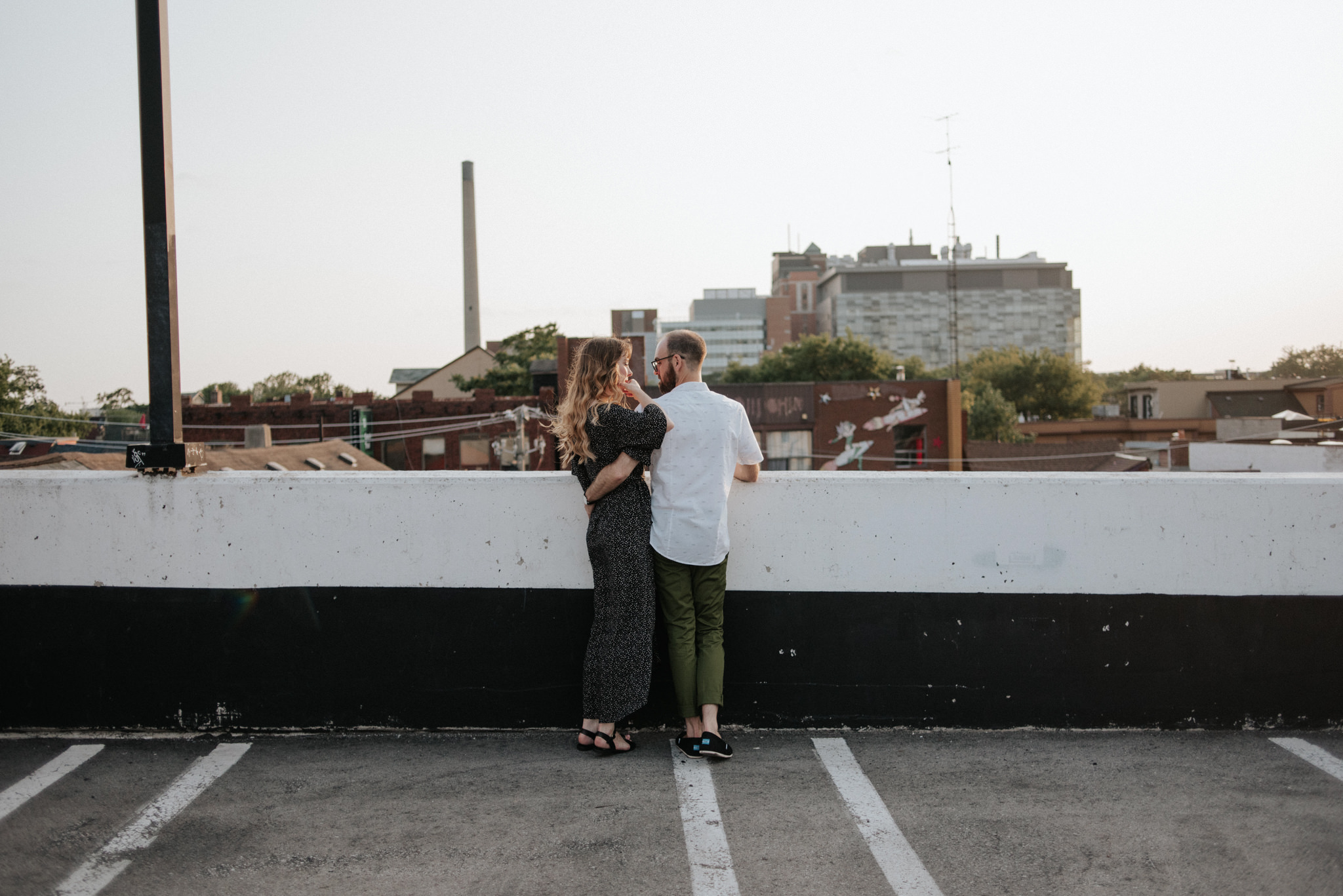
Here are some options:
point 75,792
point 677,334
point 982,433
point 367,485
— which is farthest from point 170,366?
point 982,433

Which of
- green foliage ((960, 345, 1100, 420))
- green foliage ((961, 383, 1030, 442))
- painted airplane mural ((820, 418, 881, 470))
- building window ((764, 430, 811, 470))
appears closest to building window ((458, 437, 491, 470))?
building window ((764, 430, 811, 470))

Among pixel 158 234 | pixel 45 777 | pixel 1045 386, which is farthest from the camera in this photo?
pixel 1045 386

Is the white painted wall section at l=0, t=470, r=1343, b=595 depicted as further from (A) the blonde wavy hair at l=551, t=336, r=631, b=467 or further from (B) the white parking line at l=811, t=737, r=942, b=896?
(B) the white parking line at l=811, t=737, r=942, b=896

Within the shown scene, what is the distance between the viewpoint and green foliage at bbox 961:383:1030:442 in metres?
80.2

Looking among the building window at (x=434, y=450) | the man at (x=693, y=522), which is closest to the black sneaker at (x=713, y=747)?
the man at (x=693, y=522)

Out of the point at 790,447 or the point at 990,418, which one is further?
the point at 990,418

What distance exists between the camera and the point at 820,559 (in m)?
4.46

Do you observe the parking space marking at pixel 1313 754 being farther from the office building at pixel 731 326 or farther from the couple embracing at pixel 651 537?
the office building at pixel 731 326

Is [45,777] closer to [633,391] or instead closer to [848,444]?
[633,391]

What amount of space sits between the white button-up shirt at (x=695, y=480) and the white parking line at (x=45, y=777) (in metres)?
2.56

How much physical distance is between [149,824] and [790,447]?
5135 cm

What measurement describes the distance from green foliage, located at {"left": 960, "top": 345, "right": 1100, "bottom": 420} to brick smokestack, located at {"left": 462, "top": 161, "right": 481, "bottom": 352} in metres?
48.3

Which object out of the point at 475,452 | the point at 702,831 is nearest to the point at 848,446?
the point at 475,452

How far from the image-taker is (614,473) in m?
4.13
